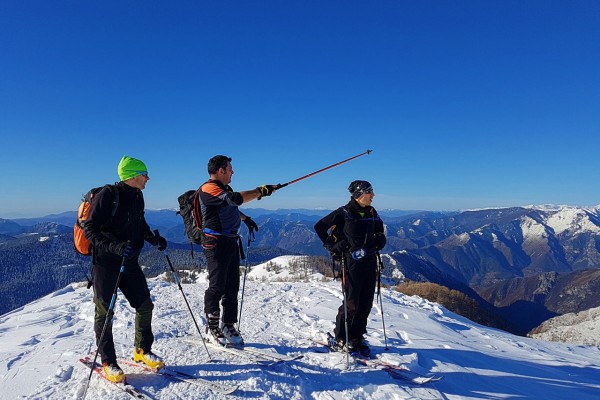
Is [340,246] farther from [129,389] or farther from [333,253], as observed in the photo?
[129,389]

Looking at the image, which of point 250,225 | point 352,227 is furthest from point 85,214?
point 352,227

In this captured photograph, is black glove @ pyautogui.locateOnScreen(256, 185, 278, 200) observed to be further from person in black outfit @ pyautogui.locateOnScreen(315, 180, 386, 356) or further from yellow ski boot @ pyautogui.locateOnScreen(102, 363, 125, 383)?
yellow ski boot @ pyautogui.locateOnScreen(102, 363, 125, 383)

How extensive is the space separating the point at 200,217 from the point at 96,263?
2.02m

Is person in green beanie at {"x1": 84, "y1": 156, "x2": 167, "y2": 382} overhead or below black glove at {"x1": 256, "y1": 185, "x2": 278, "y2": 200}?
below

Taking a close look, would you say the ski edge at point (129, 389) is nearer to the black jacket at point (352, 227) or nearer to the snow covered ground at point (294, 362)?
the snow covered ground at point (294, 362)

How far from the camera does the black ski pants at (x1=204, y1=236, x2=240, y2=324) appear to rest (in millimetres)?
7098

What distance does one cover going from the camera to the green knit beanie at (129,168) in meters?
5.86

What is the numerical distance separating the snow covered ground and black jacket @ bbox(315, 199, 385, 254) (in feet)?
7.58

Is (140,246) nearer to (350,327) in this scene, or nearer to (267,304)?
(350,327)

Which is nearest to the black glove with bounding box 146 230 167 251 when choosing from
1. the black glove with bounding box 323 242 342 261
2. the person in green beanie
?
the person in green beanie

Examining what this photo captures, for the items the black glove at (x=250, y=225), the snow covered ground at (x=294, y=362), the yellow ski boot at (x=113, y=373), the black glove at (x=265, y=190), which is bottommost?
the snow covered ground at (x=294, y=362)

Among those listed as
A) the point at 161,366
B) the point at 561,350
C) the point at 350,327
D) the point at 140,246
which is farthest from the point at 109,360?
the point at 561,350

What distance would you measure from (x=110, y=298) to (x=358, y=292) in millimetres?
4492

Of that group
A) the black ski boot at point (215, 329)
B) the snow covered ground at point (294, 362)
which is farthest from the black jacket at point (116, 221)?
the black ski boot at point (215, 329)
